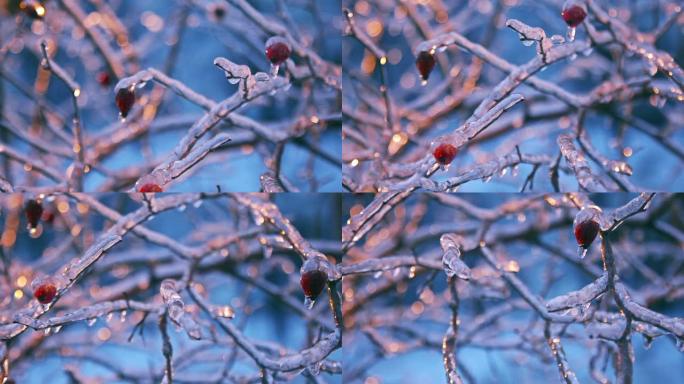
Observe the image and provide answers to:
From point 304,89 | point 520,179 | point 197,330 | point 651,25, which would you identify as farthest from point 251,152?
point 651,25

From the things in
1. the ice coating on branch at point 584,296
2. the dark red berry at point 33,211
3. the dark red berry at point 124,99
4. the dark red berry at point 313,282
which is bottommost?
the ice coating on branch at point 584,296

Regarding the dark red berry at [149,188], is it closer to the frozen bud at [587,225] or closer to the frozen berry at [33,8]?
the frozen berry at [33,8]

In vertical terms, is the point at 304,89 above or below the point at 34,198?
above

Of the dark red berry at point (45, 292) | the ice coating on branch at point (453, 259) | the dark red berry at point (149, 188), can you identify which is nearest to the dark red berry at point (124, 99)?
the dark red berry at point (149, 188)

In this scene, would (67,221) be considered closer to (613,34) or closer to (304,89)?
(304,89)

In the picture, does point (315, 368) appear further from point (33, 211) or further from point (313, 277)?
point (33, 211)

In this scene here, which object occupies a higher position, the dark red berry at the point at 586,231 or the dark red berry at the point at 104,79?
the dark red berry at the point at 104,79

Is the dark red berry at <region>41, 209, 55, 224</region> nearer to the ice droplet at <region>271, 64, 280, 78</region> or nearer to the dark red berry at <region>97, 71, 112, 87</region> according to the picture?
the dark red berry at <region>97, 71, 112, 87</region>

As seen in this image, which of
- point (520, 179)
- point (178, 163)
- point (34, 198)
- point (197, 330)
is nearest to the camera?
point (197, 330)
